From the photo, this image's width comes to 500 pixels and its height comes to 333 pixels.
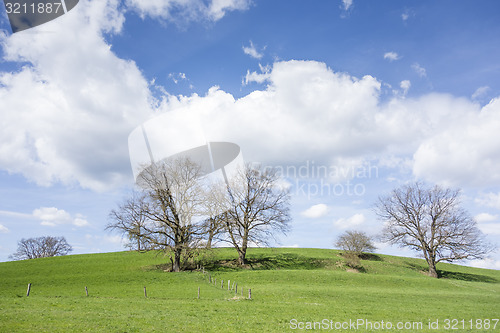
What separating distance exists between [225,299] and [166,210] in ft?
69.6

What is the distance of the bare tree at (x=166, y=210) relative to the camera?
143 ft

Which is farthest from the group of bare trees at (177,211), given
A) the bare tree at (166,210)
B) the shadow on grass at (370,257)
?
the shadow on grass at (370,257)

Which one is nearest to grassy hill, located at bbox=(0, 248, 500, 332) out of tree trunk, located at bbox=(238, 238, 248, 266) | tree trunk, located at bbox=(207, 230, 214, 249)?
tree trunk, located at bbox=(238, 238, 248, 266)

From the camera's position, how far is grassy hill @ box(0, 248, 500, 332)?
58.7ft

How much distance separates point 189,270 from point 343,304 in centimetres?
2559

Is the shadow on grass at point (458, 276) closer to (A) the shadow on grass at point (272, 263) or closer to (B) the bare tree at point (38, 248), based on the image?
(A) the shadow on grass at point (272, 263)

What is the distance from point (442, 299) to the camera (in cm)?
3209

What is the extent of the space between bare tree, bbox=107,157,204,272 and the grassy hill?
4350mm

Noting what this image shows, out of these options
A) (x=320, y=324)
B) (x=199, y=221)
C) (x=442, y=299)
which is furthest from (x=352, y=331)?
(x=199, y=221)

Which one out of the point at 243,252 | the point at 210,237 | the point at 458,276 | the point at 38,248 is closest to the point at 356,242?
the point at 458,276

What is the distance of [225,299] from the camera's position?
1091 inches

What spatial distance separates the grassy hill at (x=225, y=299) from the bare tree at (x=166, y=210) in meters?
4.35

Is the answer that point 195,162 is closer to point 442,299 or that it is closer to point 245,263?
point 245,263

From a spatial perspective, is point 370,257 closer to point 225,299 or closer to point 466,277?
point 466,277
